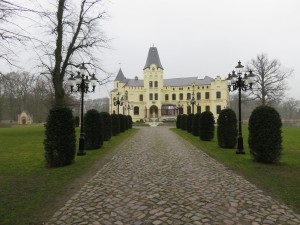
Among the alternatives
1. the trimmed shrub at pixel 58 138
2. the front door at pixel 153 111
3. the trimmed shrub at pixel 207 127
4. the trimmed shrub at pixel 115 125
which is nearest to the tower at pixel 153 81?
the front door at pixel 153 111

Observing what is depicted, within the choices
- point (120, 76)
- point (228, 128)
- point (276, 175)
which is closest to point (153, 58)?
point (120, 76)

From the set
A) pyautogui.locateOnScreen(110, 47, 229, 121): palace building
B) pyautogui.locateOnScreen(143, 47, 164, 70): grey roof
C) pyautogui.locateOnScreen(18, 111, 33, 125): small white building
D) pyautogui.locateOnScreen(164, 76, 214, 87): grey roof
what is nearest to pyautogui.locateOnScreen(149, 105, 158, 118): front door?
pyautogui.locateOnScreen(110, 47, 229, 121): palace building

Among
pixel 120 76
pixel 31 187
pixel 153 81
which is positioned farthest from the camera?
pixel 120 76

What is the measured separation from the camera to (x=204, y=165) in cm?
893

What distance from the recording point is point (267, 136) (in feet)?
29.4

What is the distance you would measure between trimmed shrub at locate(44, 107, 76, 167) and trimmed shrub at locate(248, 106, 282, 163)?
245 inches

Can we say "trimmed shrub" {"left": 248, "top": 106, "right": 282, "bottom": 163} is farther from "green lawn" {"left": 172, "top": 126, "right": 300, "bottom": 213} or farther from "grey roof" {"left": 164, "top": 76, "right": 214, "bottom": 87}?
"grey roof" {"left": 164, "top": 76, "right": 214, "bottom": 87}

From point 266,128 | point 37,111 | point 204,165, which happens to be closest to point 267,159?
point 266,128

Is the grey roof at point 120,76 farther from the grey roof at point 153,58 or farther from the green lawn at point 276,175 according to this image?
the green lawn at point 276,175

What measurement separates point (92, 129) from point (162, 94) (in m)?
53.5

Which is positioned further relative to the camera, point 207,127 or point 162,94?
point 162,94

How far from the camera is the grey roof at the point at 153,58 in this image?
61875 millimetres

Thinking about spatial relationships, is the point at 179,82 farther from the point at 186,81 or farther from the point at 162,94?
the point at 162,94

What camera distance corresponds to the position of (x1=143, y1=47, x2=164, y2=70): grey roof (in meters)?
61.9
